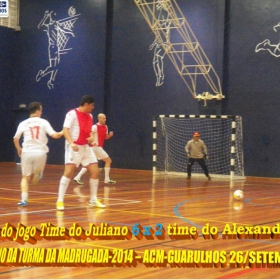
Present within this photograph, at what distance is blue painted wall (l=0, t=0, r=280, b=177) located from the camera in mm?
18891

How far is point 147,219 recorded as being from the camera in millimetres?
7941

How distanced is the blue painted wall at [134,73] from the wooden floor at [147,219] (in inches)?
230

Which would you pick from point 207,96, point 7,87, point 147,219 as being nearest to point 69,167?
point 147,219

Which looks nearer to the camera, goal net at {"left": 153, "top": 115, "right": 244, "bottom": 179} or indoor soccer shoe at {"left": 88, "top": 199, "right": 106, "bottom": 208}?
indoor soccer shoe at {"left": 88, "top": 199, "right": 106, "bottom": 208}

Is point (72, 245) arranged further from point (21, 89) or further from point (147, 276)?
point (21, 89)

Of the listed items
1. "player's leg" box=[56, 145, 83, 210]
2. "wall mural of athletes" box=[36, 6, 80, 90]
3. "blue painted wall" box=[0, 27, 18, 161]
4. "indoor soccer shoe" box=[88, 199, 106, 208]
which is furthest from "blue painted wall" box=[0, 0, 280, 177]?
"player's leg" box=[56, 145, 83, 210]

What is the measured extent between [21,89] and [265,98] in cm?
1163

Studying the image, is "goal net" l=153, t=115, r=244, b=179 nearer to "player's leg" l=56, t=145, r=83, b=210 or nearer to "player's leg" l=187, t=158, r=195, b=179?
"player's leg" l=187, t=158, r=195, b=179

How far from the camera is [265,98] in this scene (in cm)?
1878

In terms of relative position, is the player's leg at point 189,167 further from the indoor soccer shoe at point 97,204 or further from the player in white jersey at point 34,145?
the player in white jersey at point 34,145

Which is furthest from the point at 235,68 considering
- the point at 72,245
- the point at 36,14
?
the point at 72,245

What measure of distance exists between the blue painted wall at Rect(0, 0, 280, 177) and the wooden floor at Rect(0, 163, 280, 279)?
585cm

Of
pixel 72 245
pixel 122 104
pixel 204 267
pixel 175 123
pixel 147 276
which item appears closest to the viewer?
pixel 147 276

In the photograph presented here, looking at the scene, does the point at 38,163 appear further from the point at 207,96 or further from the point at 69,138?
the point at 207,96
